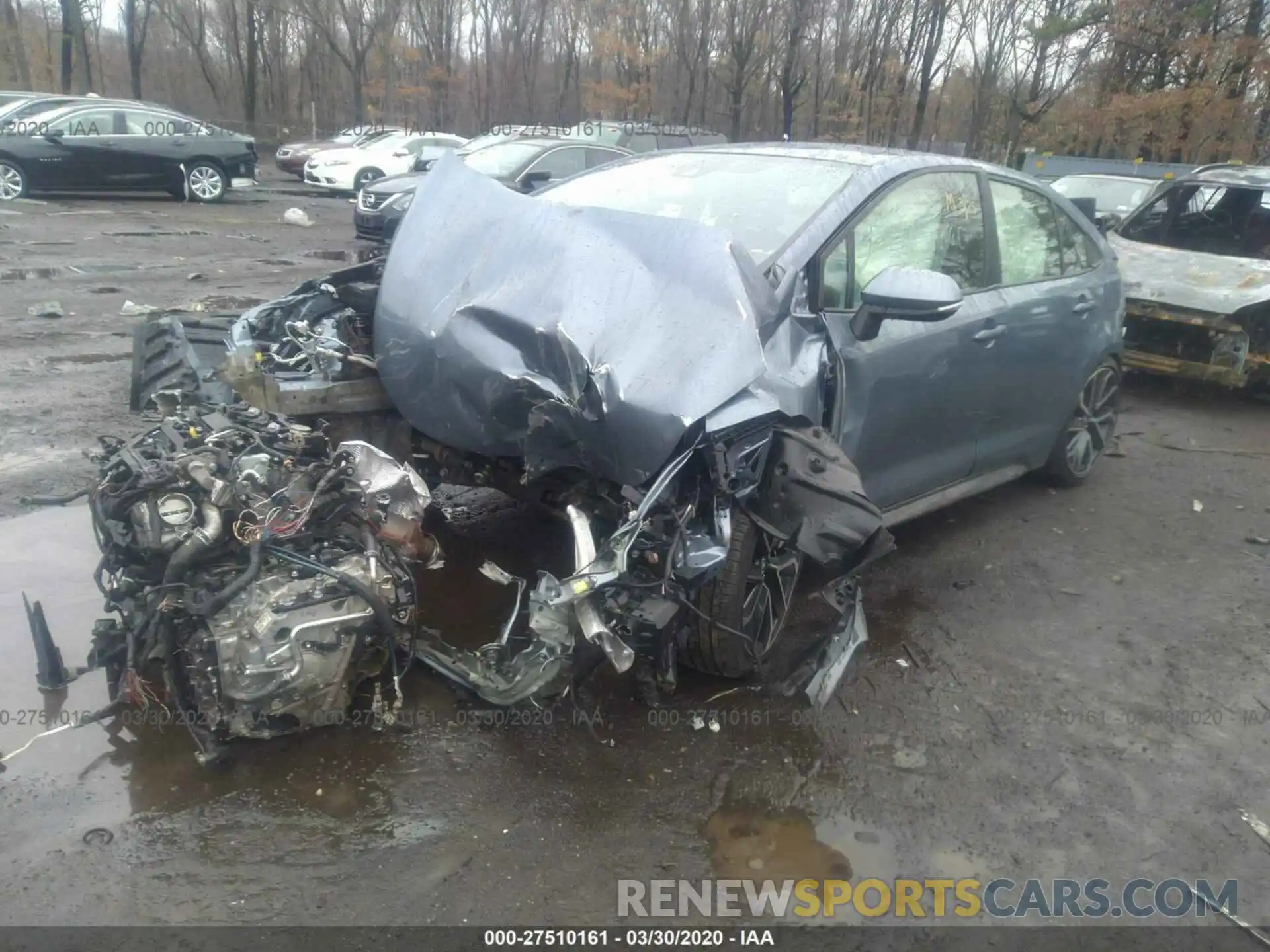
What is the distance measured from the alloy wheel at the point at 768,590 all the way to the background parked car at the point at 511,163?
33.9 ft

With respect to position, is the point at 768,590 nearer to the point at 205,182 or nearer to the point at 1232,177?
the point at 1232,177

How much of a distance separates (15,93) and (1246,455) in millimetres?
24501

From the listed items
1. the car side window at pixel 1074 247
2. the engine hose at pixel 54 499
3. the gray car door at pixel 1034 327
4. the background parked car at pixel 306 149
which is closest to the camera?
the gray car door at pixel 1034 327

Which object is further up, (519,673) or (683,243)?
(683,243)

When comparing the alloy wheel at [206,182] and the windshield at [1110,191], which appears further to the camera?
the alloy wheel at [206,182]

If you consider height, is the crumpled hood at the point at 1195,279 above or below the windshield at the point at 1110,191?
below

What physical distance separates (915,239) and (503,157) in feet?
34.6

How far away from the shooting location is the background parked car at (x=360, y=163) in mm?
22219

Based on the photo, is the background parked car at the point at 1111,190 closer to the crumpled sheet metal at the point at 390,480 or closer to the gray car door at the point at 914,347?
the gray car door at the point at 914,347

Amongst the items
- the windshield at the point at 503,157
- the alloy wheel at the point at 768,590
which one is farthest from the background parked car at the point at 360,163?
the alloy wheel at the point at 768,590

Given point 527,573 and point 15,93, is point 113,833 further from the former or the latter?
point 15,93

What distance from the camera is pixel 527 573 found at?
169 inches

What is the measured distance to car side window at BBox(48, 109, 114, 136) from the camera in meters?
16.1

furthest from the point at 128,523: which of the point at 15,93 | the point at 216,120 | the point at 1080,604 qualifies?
the point at 216,120
